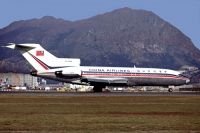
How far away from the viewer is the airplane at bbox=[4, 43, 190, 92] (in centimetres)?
11012

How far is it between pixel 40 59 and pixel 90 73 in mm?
10187

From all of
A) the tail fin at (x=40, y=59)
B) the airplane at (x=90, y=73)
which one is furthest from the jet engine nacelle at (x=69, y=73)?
the tail fin at (x=40, y=59)

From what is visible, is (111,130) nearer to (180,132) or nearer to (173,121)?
(180,132)

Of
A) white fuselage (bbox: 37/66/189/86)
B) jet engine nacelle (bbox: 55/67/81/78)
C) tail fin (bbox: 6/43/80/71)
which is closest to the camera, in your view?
jet engine nacelle (bbox: 55/67/81/78)

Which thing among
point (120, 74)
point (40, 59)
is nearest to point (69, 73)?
point (40, 59)

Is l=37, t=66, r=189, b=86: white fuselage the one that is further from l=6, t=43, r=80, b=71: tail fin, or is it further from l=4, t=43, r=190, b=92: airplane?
l=6, t=43, r=80, b=71: tail fin

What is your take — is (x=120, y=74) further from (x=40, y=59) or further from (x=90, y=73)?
(x=40, y=59)

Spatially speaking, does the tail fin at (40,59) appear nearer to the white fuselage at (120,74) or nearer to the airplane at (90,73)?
the airplane at (90,73)

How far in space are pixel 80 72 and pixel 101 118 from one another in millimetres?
70538

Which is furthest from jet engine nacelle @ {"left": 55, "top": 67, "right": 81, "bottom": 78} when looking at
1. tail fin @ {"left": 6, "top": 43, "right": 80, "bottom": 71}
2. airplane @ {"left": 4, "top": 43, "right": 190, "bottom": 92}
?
tail fin @ {"left": 6, "top": 43, "right": 80, "bottom": 71}

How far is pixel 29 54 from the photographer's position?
4530 inches

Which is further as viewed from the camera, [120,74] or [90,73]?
[120,74]

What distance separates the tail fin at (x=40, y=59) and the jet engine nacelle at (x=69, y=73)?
3215 millimetres

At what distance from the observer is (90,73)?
363 ft
